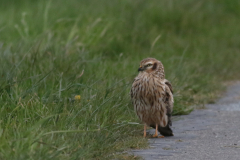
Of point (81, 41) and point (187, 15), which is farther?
point (187, 15)

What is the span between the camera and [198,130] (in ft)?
22.4

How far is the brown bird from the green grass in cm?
26

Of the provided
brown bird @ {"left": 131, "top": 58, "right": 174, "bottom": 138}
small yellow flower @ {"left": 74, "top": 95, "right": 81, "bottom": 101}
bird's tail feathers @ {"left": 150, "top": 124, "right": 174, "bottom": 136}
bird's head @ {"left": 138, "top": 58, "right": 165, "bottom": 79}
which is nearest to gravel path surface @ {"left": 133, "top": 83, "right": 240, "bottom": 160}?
bird's tail feathers @ {"left": 150, "top": 124, "right": 174, "bottom": 136}

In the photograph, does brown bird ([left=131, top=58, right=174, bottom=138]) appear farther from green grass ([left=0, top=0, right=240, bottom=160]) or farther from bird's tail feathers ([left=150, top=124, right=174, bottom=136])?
green grass ([left=0, top=0, right=240, bottom=160])

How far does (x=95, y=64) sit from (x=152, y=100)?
2906 mm

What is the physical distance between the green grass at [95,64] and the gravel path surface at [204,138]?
27 cm

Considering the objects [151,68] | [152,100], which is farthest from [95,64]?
[152,100]

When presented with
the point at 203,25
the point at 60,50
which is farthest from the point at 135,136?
the point at 203,25

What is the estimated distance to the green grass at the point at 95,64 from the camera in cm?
521

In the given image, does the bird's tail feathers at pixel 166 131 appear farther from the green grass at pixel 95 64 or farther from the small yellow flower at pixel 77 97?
the small yellow flower at pixel 77 97

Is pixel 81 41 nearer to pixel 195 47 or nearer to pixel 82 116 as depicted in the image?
pixel 195 47

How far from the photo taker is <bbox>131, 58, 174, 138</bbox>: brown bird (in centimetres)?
634

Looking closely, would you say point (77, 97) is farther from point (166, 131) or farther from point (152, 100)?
point (166, 131)

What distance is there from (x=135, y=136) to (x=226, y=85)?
4.98 meters
